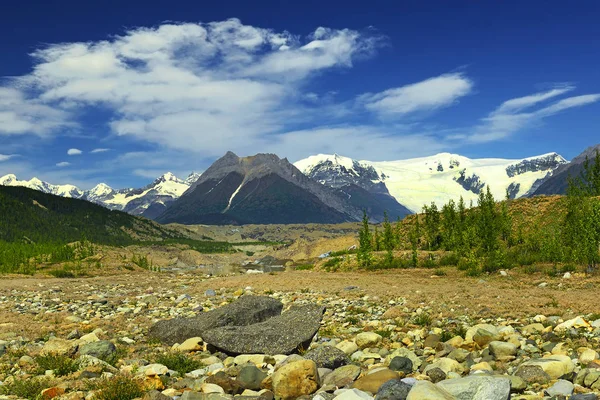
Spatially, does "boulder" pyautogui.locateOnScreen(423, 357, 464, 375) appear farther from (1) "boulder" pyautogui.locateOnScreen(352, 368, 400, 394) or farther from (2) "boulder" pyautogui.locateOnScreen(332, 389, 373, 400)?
(2) "boulder" pyautogui.locateOnScreen(332, 389, 373, 400)

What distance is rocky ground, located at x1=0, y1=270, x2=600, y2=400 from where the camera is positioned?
10.0 meters

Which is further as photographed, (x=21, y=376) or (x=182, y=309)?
(x=182, y=309)

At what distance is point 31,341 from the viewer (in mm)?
16578

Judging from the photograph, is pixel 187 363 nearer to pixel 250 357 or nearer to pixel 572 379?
pixel 250 357

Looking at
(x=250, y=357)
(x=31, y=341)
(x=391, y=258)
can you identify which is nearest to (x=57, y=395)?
(x=250, y=357)

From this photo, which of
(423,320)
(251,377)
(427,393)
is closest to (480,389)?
(427,393)

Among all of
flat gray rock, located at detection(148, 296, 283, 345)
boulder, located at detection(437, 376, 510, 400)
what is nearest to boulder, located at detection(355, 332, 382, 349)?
flat gray rock, located at detection(148, 296, 283, 345)

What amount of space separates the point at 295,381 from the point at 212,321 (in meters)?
7.57

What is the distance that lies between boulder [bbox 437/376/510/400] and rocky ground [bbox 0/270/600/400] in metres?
0.02

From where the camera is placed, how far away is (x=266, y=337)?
586 inches

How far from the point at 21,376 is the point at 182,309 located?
510 inches

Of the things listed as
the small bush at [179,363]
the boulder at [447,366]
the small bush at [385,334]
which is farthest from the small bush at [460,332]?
the small bush at [179,363]

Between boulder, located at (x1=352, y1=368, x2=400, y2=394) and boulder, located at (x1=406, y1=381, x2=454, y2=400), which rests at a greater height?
boulder, located at (x1=406, y1=381, x2=454, y2=400)

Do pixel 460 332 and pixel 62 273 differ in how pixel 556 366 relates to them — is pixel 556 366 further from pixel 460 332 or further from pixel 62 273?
pixel 62 273
